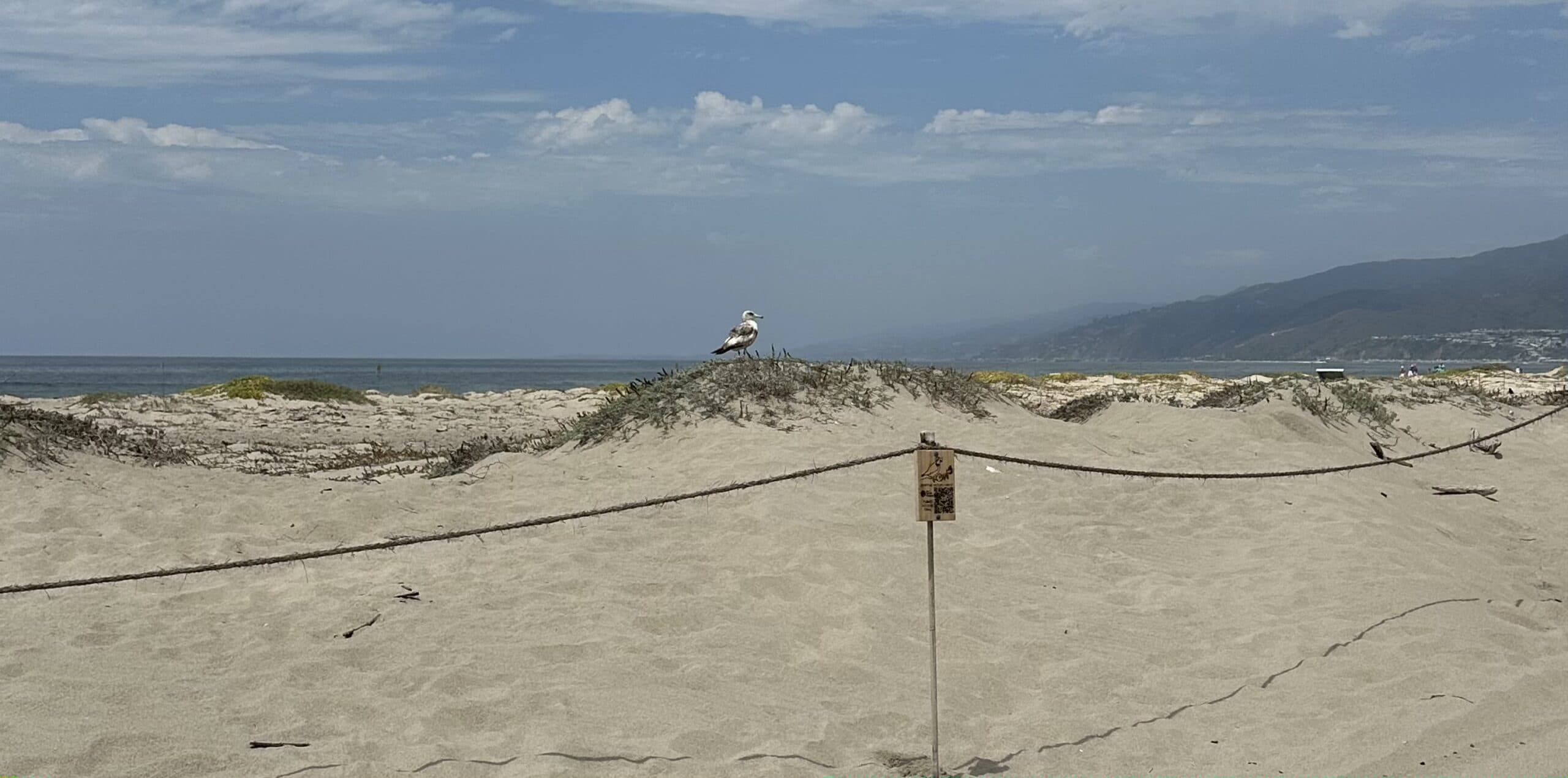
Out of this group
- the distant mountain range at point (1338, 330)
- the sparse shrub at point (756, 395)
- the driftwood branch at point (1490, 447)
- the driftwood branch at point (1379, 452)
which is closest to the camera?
the sparse shrub at point (756, 395)

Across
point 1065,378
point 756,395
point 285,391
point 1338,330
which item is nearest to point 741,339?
point 756,395

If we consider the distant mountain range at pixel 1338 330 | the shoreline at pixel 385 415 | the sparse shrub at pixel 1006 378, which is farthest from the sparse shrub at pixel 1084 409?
the distant mountain range at pixel 1338 330

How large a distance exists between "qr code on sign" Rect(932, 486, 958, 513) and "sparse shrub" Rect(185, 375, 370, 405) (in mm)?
18209

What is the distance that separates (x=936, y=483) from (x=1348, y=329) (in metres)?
136

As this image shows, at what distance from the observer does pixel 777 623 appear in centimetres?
610

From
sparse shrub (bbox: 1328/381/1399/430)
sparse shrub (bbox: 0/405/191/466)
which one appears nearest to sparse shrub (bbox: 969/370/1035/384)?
sparse shrub (bbox: 1328/381/1399/430)

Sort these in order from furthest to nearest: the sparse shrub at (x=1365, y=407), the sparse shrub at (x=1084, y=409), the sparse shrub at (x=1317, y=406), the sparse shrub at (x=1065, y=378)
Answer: the sparse shrub at (x=1065, y=378) → the sparse shrub at (x=1084, y=409) → the sparse shrub at (x=1365, y=407) → the sparse shrub at (x=1317, y=406)

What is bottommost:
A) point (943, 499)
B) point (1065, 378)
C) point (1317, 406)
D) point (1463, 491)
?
point (1463, 491)

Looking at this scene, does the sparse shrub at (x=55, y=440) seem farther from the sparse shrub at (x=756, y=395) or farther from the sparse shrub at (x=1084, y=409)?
the sparse shrub at (x=1084, y=409)

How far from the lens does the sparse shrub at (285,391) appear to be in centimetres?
2059

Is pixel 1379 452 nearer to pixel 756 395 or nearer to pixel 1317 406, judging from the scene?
pixel 1317 406

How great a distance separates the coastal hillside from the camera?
103m

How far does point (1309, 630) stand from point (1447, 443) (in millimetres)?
9086

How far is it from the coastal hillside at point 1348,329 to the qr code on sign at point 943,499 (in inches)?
3774
